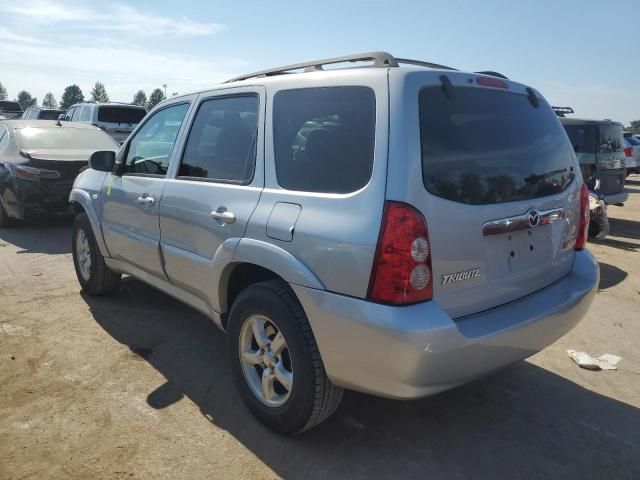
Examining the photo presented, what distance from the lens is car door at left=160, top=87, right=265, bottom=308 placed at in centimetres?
292

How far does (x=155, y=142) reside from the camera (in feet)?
12.9

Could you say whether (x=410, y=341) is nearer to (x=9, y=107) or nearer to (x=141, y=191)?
(x=141, y=191)

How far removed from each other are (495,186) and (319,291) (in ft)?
3.24

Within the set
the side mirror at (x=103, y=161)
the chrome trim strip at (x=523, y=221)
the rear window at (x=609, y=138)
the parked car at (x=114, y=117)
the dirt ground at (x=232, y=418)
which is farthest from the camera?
the parked car at (x=114, y=117)

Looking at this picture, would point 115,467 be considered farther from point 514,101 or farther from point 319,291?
point 514,101

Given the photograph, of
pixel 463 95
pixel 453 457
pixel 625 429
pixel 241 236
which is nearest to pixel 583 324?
pixel 625 429

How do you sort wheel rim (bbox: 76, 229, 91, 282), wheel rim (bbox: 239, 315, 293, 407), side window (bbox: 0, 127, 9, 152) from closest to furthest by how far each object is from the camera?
wheel rim (bbox: 239, 315, 293, 407)
wheel rim (bbox: 76, 229, 91, 282)
side window (bbox: 0, 127, 9, 152)

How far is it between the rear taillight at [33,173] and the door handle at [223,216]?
5454 mm

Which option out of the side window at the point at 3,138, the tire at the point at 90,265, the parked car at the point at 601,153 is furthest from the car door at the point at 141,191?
the parked car at the point at 601,153

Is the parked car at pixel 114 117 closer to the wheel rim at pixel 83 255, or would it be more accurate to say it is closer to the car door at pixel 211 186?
the wheel rim at pixel 83 255

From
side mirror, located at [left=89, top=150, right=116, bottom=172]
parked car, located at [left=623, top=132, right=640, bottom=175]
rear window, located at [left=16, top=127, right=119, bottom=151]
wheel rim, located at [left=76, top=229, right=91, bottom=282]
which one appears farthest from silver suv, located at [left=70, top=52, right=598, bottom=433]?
parked car, located at [left=623, top=132, right=640, bottom=175]

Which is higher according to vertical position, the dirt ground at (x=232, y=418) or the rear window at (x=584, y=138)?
the rear window at (x=584, y=138)

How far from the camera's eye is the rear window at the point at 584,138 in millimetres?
8836

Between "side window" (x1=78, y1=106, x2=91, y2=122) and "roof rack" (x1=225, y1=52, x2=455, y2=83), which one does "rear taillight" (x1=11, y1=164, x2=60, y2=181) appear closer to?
"roof rack" (x1=225, y1=52, x2=455, y2=83)
